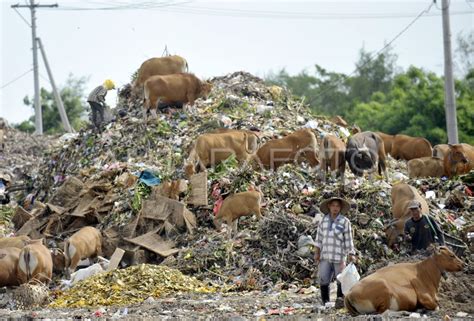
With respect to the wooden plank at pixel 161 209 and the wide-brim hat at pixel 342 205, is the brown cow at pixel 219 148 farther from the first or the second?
the wide-brim hat at pixel 342 205

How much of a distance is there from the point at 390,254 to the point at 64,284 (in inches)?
212

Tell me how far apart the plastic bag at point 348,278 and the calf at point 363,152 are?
23.9 feet

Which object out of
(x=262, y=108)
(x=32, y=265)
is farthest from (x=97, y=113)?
(x=32, y=265)

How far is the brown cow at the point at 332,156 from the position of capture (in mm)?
19422

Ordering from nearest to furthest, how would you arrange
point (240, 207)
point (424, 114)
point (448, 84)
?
point (240, 207)
point (448, 84)
point (424, 114)

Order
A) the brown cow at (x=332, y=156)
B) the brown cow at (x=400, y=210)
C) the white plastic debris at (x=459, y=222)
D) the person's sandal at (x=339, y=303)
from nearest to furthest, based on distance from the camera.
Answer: the person's sandal at (x=339, y=303), the brown cow at (x=400, y=210), the white plastic debris at (x=459, y=222), the brown cow at (x=332, y=156)

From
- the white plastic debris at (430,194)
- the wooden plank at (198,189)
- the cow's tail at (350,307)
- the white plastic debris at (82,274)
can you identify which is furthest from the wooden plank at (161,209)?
the cow's tail at (350,307)

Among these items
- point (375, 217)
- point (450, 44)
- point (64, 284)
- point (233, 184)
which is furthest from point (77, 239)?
point (450, 44)

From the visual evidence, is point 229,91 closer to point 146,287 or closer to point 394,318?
point 146,287

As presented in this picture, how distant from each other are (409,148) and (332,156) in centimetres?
660

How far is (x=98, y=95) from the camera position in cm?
2572

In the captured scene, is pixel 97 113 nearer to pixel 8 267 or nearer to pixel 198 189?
pixel 198 189

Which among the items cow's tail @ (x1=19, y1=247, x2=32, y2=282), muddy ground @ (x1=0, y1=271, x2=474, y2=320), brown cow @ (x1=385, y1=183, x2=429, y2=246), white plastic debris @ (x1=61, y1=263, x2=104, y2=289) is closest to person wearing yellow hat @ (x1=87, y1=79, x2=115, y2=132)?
white plastic debris @ (x1=61, y1=263, x2=104, y2=289)

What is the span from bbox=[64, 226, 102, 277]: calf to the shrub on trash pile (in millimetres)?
1890
